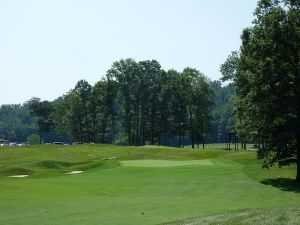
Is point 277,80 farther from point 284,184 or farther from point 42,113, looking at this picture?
point 42,113

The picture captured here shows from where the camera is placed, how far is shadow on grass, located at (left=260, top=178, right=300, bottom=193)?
35.0 metres

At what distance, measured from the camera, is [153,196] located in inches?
1251

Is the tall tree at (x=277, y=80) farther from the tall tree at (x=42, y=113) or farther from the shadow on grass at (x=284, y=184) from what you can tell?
the tall tree at (x=42, y=113)

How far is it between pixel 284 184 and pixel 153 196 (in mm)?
11741

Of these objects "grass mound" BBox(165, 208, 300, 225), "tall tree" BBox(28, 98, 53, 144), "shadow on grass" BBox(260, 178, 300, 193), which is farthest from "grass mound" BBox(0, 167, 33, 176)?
"tall tree" BBox(28, 98, 53, 144)

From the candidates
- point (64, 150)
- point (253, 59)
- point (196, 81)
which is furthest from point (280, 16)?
point (196, 81)

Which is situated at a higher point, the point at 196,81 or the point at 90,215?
the point at 196,81

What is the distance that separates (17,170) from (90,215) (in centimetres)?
3506

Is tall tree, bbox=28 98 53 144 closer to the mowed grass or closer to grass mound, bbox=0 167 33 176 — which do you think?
the mowed grass

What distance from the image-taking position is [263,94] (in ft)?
128

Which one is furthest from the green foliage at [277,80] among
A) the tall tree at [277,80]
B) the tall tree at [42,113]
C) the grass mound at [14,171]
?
the tall tree at [42,113]

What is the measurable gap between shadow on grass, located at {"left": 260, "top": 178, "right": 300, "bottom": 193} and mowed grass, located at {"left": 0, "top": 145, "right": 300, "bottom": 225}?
0.06m

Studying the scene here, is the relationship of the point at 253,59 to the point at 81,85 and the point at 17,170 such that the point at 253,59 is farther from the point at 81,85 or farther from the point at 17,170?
the point at 81,85

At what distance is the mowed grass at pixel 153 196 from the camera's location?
20688 millimetres
